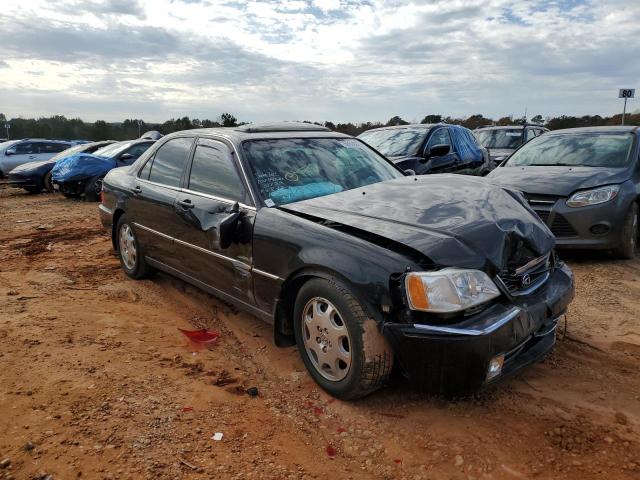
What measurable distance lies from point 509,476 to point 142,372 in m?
2.37

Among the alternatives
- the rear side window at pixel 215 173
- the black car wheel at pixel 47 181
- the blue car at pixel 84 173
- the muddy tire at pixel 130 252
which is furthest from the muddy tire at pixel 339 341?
the black car wheel at pixel 47 181

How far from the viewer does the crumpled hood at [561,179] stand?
221 inches

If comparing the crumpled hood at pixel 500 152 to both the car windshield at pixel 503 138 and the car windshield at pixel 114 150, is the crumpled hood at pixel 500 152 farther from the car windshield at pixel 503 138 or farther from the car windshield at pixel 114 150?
the car windshield at pixel 114 150

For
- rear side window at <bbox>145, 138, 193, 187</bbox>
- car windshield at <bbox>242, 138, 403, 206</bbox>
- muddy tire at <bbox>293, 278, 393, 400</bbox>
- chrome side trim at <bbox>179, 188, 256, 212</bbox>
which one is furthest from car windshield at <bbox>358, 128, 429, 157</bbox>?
muddy tire at <bbox>293, 278, 393, 400</bbox>

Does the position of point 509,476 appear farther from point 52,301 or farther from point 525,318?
point 52,301

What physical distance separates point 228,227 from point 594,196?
4.30m

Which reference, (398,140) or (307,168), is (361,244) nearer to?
(307,168)

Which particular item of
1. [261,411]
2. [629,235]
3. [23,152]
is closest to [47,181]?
[23,152]

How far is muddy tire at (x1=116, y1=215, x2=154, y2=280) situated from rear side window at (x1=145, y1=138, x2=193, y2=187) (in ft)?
2.44

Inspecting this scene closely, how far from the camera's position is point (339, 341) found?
285cm

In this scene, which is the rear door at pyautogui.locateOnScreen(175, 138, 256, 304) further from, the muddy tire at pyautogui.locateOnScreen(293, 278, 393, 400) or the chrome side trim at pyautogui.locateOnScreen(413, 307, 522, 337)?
the chrome side trim at pyautogui.locateOnScreen(413, 307, 522, 337)

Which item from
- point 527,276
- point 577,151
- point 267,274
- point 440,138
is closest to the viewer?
point 527,276

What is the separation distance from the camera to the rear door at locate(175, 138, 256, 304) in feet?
11.6

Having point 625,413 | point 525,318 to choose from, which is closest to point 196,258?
point 525,318
